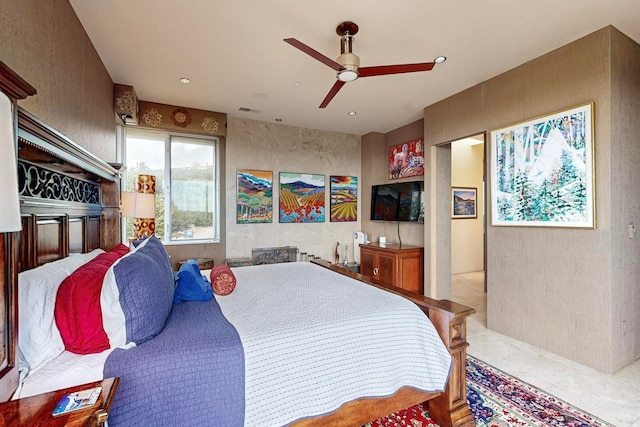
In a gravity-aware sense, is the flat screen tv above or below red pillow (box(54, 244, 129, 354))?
above

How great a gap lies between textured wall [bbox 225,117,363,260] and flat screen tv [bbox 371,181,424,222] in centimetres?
57

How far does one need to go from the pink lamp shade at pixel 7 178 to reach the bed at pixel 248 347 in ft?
0.95

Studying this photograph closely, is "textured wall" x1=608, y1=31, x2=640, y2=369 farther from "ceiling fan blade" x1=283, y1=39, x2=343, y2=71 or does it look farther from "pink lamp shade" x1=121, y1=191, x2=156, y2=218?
"pink lamp shade" x1=121, y1=191, x2=156, y2=218

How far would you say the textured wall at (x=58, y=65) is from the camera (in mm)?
1450

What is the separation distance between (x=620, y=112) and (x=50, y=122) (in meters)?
4.16

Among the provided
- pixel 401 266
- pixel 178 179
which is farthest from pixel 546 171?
pixel 178 179

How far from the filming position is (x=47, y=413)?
826 millimetres

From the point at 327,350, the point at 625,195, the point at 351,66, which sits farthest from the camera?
the point at 625,195

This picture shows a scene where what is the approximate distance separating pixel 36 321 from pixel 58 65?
1733 mm

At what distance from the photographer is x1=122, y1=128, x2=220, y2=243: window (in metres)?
4.17

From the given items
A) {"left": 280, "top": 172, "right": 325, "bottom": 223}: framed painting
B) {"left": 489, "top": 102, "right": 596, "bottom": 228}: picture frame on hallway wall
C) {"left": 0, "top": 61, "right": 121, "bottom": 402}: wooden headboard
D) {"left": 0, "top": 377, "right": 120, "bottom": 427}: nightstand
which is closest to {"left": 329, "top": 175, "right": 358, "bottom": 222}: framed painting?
{"left": 280, "top": 172, "right": 325, "bottom": 223}: framed painting

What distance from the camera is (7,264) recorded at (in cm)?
91

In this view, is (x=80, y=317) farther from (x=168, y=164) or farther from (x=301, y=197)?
(x=301, y=197)

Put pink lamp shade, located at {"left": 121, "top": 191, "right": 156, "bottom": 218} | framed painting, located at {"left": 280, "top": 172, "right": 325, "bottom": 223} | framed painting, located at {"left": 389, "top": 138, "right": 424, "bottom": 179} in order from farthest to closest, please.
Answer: framed painting, located at {"left": 280, "top": 172, "right": 325, "bottom": 223} < framed painting, located at {"left": 389, "top": 138, "right": 424, "bottom": 179} < pink lamp shade, located at {"left": 121, "top": 191, "right": 156, "bottom": 218}
